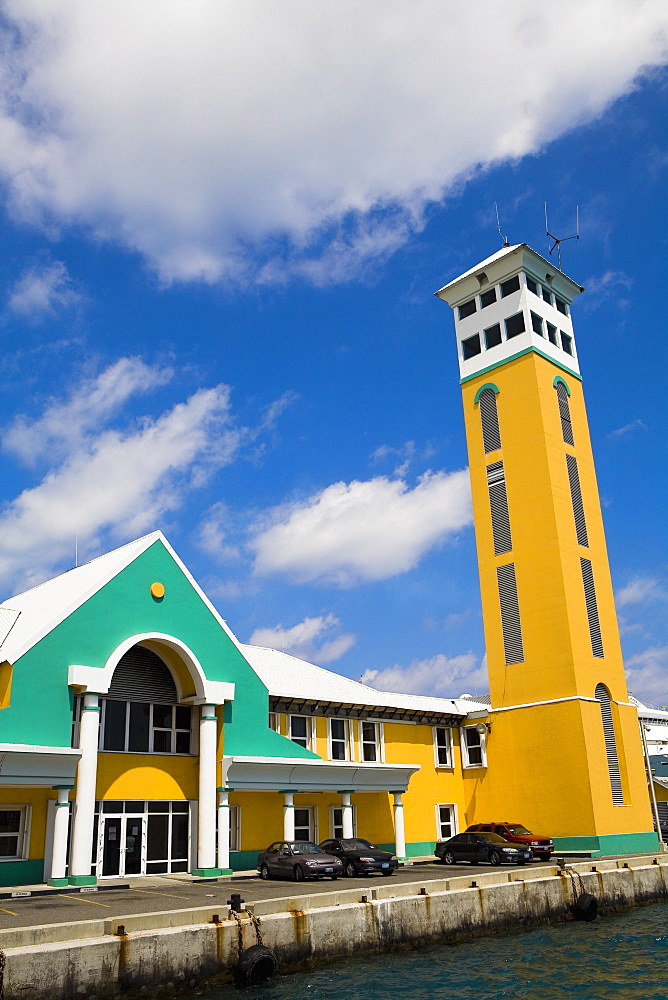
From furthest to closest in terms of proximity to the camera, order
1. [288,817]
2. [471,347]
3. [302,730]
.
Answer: [471,347] → [302,730] → [288,817]

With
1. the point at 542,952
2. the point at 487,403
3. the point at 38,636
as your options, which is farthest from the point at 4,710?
the point at 487,403

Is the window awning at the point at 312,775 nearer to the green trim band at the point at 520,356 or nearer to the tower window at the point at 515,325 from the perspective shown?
the green trim band at the point at 520,356

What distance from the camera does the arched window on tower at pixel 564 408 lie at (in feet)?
156

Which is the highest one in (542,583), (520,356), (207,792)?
(520,356)

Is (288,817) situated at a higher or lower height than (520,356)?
lower

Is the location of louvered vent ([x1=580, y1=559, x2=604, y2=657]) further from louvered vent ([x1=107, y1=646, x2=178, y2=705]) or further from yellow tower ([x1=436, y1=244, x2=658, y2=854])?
louvered vent ([x1=107, y1=646, x2=178, y2=705])

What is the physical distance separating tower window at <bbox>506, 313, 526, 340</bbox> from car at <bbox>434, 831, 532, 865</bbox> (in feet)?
90.0

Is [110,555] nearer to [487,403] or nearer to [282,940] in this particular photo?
[282,940]

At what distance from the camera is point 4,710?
2742 centimetres

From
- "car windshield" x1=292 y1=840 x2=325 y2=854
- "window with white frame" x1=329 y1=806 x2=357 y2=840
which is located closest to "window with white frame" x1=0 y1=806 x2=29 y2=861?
"car windshield" x1=292 y1=840 x2=325 y2=854

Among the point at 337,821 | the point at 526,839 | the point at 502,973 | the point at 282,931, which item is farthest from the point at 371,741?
the point at 282,931

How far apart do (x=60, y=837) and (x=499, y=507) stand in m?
28.8

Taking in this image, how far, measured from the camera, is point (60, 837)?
2739 cm

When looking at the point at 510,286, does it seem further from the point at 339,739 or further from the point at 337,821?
the point at 337,821
